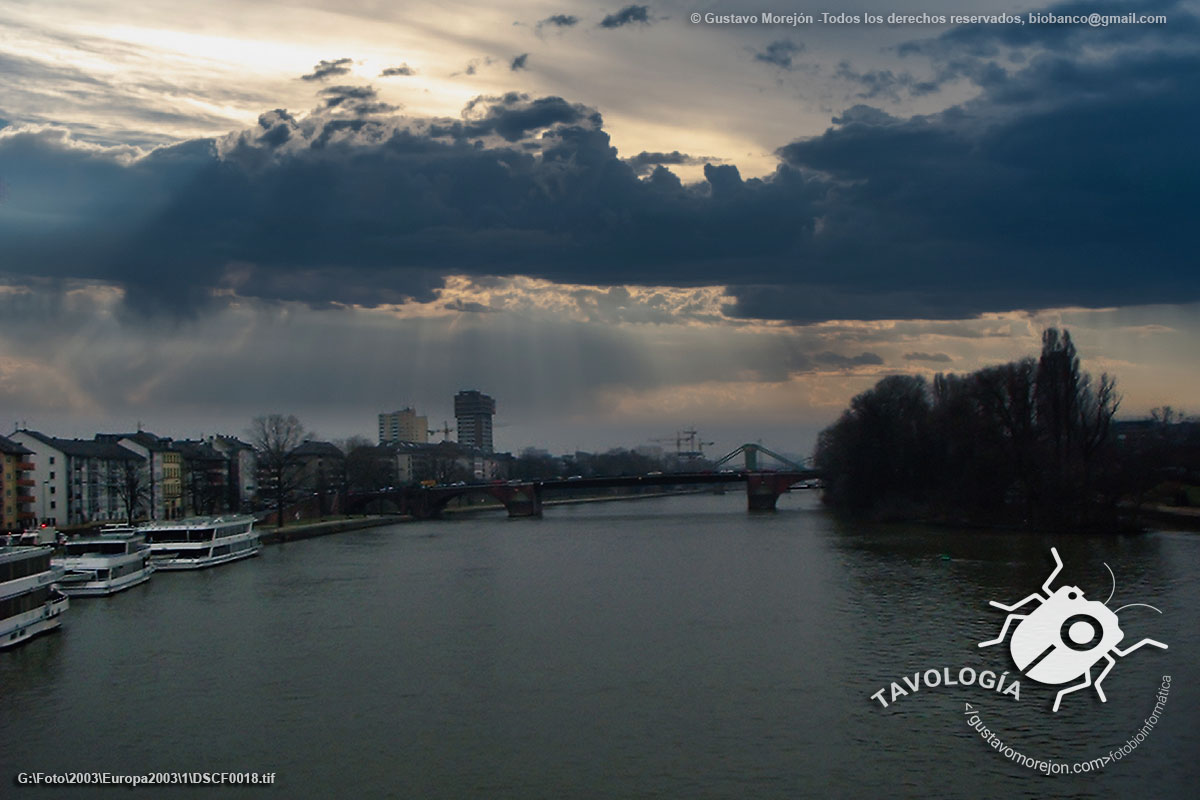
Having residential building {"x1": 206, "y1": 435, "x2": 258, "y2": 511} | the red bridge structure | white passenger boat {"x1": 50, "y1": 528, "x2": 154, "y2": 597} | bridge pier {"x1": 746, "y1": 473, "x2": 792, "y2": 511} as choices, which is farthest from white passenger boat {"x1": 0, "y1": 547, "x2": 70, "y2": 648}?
residential building {"x1": 206, "y1": 435, "x2": 258, "y2": 511}

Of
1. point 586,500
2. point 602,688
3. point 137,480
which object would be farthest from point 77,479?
point 586,500

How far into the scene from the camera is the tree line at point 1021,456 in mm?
53312

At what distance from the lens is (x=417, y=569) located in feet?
156

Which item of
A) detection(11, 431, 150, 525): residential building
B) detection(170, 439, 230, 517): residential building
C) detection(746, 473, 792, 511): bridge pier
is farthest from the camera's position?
detection(746, 473, 792, 511): bridge pier

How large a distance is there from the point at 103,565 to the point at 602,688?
25.0 meters

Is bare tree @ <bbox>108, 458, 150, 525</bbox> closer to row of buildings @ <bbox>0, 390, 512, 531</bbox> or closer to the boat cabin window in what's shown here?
row of buildings @ <bbox>0, 390, 512, 531</bbox>

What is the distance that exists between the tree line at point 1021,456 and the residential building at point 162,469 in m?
57.3

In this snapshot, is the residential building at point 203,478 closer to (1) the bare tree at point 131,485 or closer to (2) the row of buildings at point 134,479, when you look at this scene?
(2) the row of buildings at point 134,479

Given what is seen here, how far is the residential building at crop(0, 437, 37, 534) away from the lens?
68.6 m

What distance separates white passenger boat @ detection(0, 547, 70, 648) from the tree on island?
44.3 m

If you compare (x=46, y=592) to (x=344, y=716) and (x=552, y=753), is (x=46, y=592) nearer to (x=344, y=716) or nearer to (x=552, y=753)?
(x=344, y=716)

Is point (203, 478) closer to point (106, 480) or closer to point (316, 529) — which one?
point (106, 480)

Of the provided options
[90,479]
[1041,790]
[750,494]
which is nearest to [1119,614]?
[1041,790]

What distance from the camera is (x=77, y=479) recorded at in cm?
7812
